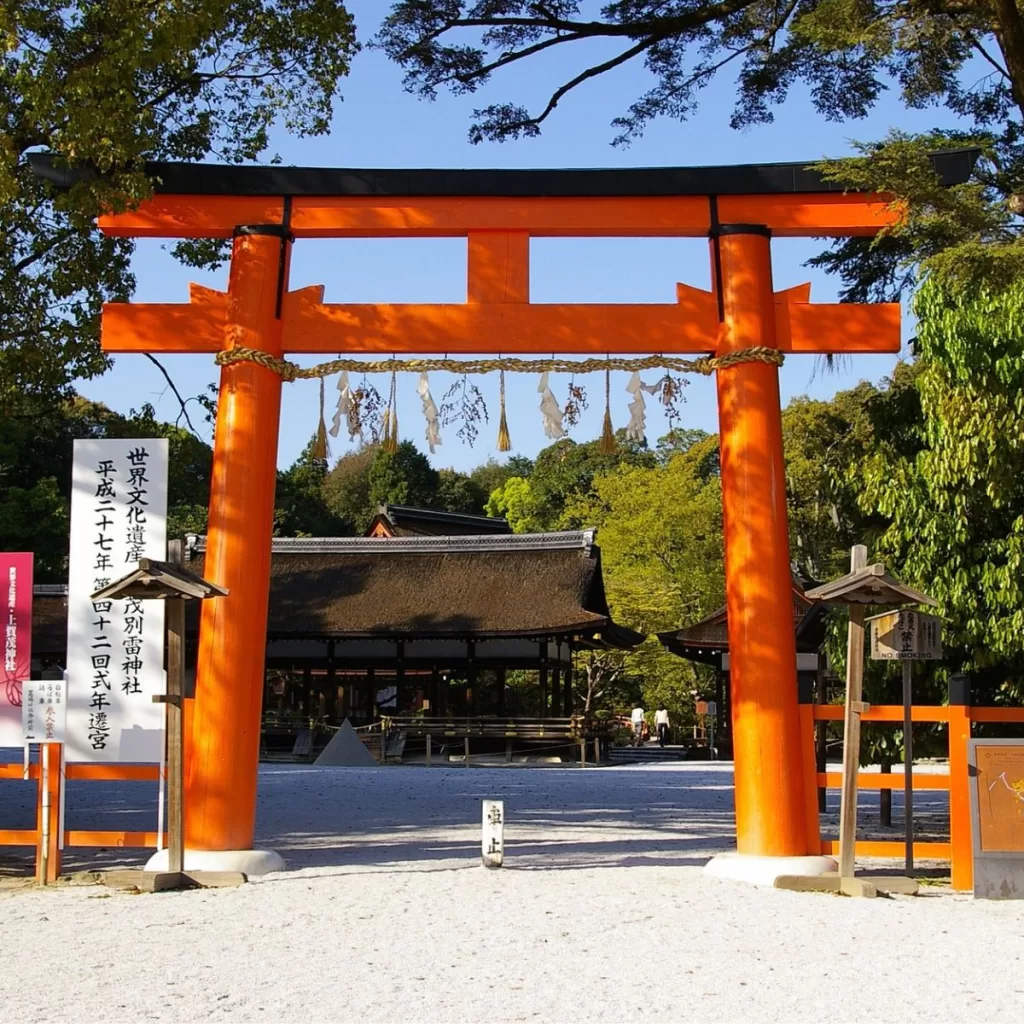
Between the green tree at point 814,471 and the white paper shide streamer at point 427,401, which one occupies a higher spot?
the green tree at point 814,471

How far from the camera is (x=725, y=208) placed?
26.3 ft

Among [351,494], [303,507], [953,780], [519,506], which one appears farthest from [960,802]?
[351,494]

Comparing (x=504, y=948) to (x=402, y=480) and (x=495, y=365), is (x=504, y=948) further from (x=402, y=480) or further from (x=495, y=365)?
(x=402, y=480)

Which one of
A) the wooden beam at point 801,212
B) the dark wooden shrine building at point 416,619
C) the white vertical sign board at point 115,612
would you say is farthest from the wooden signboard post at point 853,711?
the dark wooden shrine building at point 416,619

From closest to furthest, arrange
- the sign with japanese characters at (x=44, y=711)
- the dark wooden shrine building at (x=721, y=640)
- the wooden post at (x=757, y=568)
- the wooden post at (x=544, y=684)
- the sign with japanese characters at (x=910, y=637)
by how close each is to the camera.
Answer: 1. the sign with japanese characters at (x=910, y=637)
2. the wooden post at (x=757, y=568)
3. the sign with japanese characters at (x=44, y=711)
4. the dark wooden shrine building at (x=721, y=640)
5. the wooden post at (x=544, y=684)

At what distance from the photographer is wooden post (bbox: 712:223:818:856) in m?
7.41

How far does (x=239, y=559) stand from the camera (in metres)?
7.57

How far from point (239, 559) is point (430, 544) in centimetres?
1844

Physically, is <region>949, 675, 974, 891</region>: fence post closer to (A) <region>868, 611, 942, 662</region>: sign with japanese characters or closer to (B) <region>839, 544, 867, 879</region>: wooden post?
(A) <region>868, 611, 942, 662</region>: sign with japanese characters

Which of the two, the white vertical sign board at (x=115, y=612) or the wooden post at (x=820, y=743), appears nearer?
the white vertical sign board at (x=115, y=612)

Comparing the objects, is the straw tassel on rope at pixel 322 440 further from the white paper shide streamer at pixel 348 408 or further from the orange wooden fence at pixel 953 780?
the orange wooden fence at pixel 953 780

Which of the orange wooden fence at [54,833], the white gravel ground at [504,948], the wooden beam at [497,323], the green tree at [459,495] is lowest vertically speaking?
the white gravel ground at [504,948]

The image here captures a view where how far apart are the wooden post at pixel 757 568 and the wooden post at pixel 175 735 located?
10.6ft

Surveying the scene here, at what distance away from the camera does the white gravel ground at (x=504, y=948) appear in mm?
4406
